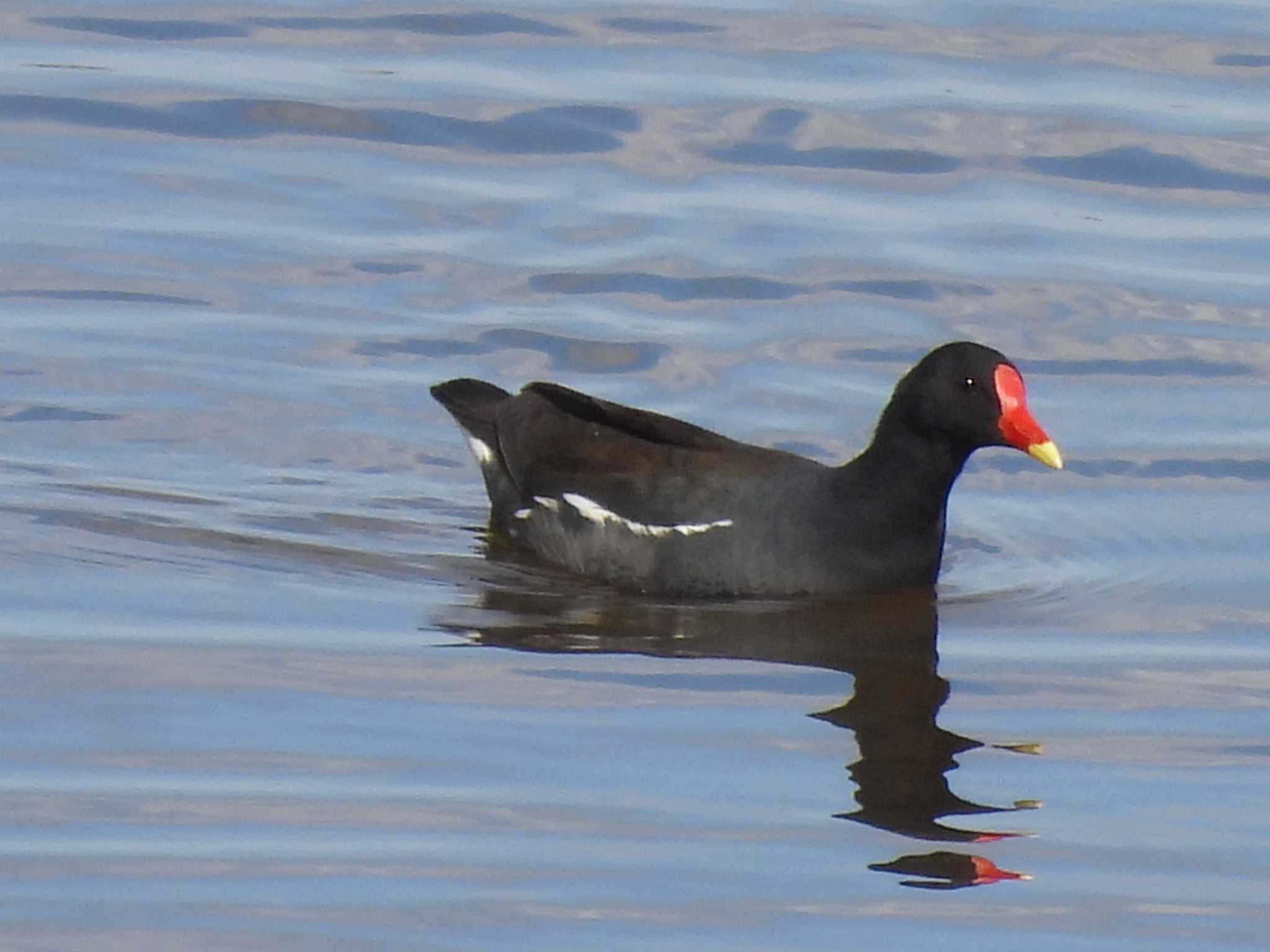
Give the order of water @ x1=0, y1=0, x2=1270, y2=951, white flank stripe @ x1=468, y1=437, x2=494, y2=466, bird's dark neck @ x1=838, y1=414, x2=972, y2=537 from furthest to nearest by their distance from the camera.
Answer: white flank stripe @ x1=468, y1=437, x2=494, y2=466, bird's dark neck @ x1=838, y1=414, x2=972, y2=537, water @ x1=0, y1=0, x2=1270, y2=951

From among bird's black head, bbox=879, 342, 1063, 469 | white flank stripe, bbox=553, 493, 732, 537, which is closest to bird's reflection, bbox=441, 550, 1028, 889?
white flank stripe, bbox=553, 493, 732, 537

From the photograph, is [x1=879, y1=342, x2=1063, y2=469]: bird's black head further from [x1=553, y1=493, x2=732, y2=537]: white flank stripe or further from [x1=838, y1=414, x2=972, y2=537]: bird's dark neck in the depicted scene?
[x1=553, y1=493, x2=732, y2=537]: white flank stripe

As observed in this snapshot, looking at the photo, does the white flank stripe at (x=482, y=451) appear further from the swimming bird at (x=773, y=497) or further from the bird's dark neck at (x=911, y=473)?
the bird's dark neck at (x=911, y=473)

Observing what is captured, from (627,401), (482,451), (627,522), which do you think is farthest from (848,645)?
(627,401)

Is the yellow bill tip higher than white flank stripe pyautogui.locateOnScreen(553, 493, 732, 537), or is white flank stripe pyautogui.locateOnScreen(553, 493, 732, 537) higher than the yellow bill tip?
the yellow bill tip

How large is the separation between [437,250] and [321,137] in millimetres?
1654

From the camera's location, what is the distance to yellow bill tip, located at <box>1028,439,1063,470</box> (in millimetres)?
7793

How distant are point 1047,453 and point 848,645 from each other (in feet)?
2.68

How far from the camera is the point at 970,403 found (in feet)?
26.3

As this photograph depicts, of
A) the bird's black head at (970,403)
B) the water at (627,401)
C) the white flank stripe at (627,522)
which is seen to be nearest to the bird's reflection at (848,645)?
the water at (627,401)

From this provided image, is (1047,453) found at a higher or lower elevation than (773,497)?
higher

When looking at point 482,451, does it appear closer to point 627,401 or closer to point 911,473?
point 627,401

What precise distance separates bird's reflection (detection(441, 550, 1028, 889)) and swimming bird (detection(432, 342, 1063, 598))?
95 millimetres

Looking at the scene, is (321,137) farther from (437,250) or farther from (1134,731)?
(1134,731)
